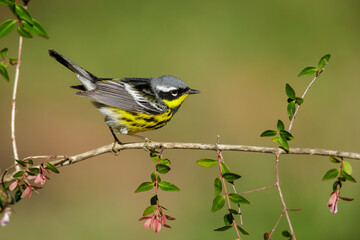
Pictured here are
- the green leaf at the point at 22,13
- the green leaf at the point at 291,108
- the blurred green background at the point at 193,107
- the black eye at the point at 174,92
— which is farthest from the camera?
the blurred green background at the point at 193,107

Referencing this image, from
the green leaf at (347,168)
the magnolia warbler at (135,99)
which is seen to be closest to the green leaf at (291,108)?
the green leaf at (347,168)

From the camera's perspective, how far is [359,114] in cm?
706

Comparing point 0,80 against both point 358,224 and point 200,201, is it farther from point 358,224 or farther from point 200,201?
point 358,224

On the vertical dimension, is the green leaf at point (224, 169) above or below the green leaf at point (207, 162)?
below

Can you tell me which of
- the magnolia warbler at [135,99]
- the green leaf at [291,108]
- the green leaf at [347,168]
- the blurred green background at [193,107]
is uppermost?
the blurred green background at [193,107]

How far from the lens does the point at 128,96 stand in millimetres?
3854

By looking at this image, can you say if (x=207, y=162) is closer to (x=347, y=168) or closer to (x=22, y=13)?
(x=347, y=168)

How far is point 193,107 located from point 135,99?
370cm

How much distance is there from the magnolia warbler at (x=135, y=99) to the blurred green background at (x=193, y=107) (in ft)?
6.51

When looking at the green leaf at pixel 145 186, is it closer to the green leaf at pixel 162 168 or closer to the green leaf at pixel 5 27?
the green leaf at pixel 162 168

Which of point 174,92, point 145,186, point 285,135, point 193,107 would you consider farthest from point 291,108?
point 193,107

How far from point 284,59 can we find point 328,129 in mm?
2113

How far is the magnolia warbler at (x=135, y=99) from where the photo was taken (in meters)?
3.67

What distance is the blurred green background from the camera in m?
5.56
